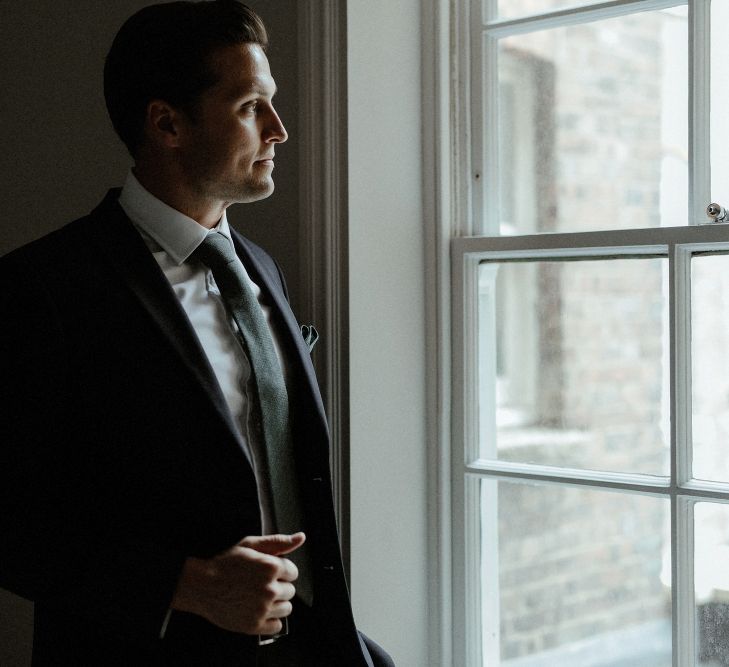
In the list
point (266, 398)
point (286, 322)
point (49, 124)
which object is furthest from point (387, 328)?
point (49, 124)

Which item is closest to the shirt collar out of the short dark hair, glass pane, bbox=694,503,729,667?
the short dark hair

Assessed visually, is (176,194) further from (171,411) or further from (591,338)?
(591,338)

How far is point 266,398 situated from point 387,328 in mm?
452

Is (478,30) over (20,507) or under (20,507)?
over

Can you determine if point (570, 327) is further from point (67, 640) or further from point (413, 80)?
point (67, 640)

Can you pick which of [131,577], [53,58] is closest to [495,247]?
[131,577]

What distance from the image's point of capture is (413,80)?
1.78 m

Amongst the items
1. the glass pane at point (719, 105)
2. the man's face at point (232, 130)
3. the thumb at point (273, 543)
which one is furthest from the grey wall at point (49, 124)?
the glass pane at point (719, 105)

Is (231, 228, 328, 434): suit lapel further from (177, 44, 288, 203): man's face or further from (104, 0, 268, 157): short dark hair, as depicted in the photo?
(104, 0, 268, 157): short dark hair

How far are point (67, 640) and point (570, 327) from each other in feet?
3.27

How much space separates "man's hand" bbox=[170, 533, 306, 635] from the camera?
120 centimetres

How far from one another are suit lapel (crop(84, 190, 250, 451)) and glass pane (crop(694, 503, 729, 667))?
2.65ft

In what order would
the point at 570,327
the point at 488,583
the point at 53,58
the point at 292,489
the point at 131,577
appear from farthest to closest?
the point at 53,58
the point at 488,583
the point at 570,327
the point at 292,489
the point at 131,577

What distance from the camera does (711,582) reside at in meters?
1.52
